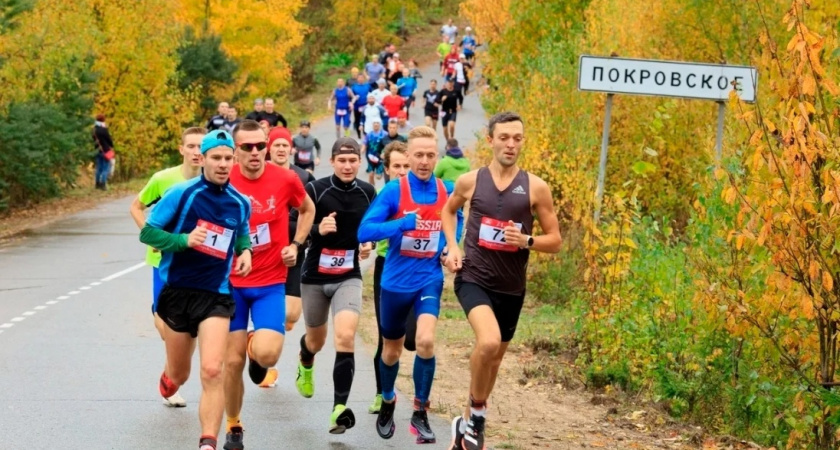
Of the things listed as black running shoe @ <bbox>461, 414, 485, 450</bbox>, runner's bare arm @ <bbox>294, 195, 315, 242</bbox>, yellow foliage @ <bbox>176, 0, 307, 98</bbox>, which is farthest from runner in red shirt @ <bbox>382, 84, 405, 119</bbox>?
black running shoe @ <bbox>461, 414, 485, 450</bbox>

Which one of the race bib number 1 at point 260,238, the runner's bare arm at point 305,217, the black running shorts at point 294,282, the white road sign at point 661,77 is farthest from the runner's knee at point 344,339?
the white road sign at point 661,77

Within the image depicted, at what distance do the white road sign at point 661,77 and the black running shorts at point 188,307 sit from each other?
201 inches

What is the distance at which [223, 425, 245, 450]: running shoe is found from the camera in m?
8.05

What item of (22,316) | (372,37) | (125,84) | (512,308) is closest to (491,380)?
(512,308)

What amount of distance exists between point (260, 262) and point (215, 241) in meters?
0.89

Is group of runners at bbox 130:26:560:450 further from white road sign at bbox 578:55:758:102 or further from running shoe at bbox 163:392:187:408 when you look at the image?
white road sign at bbox 578:55:758:102

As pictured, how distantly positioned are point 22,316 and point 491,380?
8.01 m

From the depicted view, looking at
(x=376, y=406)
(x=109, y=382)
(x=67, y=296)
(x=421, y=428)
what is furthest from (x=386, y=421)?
(x=67, y=296)

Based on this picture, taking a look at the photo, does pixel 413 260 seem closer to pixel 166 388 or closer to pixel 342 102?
pixel 166 388

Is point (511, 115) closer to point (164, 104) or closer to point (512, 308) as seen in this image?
point (512, 308)

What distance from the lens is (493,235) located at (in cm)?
809

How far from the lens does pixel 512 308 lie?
8266 millimetres

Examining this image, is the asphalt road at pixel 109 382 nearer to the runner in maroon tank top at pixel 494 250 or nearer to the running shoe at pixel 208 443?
the runner in maroon tank top at pixel 494 250

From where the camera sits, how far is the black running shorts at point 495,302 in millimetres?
8125
